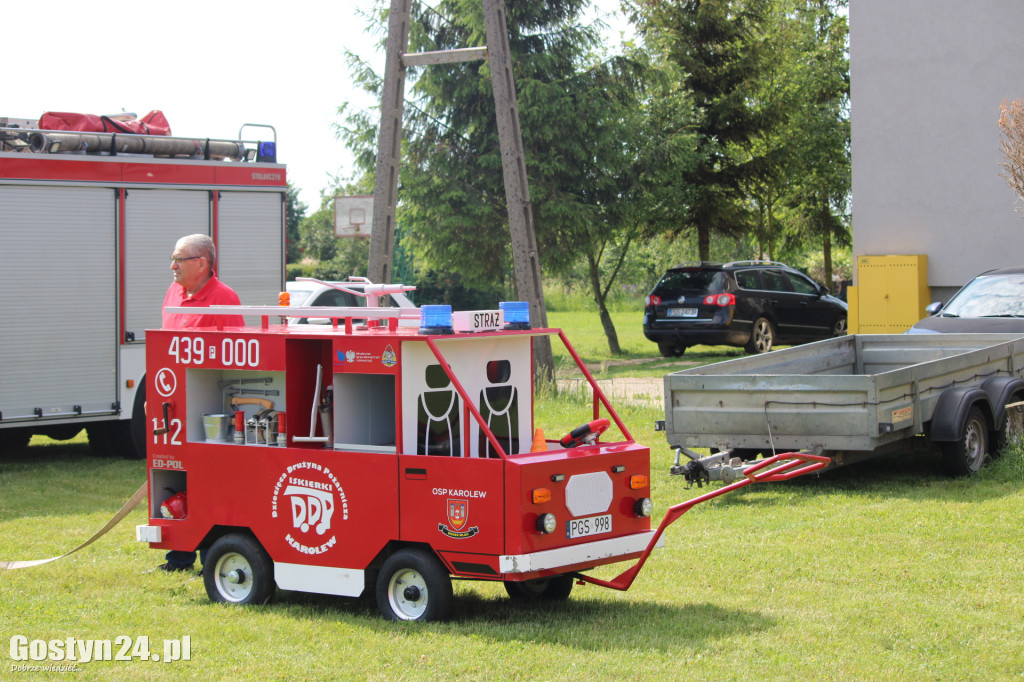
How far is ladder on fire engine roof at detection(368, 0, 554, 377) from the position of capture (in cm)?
1492

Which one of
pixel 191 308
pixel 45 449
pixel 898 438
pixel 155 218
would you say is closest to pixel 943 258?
pixel 898 438

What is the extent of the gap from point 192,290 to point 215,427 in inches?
50.3

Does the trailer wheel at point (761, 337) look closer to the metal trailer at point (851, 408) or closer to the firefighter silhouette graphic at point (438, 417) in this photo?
the metal trailer at point (851, 408)

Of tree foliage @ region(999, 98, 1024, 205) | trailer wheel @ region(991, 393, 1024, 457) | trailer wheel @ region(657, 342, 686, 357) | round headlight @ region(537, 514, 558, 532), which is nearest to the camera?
round headlight @ region(537, 514, 558, 532)

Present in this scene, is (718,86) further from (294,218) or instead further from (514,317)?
(294,218)

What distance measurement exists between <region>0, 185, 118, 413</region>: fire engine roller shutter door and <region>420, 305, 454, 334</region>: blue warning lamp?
6.99 metres

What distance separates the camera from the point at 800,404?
9.11 metres

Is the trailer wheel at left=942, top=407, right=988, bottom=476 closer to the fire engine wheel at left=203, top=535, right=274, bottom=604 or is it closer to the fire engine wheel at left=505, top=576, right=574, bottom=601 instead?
the fire engine wheel at left=505, top=576, right=574, bottom=601

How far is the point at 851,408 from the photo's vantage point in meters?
8.86

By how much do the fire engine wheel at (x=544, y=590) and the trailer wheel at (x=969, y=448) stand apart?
168 inches

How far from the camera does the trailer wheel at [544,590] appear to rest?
21.6ft

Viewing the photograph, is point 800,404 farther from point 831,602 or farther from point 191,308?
point 191,308

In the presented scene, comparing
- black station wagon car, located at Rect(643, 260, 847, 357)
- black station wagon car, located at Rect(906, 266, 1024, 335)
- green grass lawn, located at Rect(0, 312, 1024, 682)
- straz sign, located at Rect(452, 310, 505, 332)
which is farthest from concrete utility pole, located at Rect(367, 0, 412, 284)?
straz sign, located at Rect(452, 310, 505, 332)

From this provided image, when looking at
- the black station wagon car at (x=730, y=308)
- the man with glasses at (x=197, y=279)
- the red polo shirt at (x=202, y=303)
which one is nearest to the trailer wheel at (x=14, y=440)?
the red polo shirt at (x=202, y=303)
